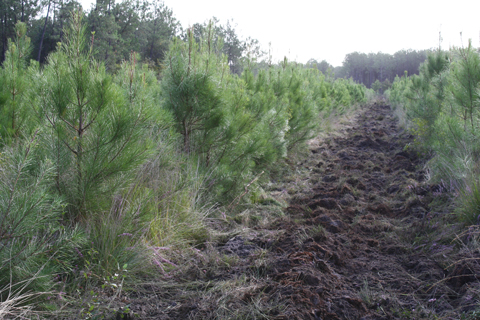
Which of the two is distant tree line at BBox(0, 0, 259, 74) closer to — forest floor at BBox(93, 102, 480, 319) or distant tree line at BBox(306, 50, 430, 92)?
forest floor at BBox(93, 102, 480, 319)

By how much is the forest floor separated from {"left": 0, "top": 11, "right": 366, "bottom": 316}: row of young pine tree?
38cm

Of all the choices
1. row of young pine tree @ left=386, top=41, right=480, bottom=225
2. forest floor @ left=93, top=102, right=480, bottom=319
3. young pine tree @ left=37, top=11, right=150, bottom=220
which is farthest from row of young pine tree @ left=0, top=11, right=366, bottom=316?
row of young pine tree @ left=386, top=41, right=480, bottom=225

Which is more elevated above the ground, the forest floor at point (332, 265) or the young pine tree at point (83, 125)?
the young pine tree at point (83, 125)

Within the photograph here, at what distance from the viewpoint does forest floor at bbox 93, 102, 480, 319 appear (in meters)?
2.21

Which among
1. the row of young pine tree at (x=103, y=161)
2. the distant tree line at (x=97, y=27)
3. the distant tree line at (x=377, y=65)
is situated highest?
the distant tree line at (x=377, y=65)

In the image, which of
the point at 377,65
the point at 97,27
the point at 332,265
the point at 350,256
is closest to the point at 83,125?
the point at 332,265

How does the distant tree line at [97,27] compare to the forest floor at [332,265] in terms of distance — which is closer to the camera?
the forest floor at [332,265]

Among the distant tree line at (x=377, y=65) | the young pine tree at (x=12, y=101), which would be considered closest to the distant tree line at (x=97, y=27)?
the young pine tree at (x=12, y=101)

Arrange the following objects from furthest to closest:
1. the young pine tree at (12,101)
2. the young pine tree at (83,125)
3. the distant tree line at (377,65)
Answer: the distant tree line at (377,65) < the young pine tree at (12,101) < the young pine tree at (83,125)

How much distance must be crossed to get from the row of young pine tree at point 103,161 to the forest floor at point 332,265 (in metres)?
0.38

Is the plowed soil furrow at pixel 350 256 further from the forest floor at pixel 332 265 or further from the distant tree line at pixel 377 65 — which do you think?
the distant tree line at pixel 377 65

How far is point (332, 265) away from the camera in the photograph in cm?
288

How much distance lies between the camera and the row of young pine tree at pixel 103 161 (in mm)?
1943

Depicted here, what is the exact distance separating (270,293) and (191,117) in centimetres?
248
